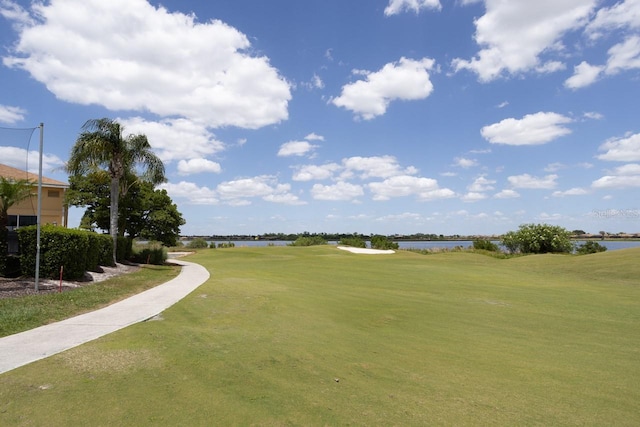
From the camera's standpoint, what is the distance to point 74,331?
814 cm

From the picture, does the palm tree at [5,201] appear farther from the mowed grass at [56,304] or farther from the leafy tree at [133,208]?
the leafy tree at [133,208]

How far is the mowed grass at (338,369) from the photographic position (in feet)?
15.6

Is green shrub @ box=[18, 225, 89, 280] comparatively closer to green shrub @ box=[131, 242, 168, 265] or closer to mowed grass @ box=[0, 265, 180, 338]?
mowed grass @ box=[0, 265, 180, 338]

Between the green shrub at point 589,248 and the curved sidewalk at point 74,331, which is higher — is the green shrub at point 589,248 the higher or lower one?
the higher one

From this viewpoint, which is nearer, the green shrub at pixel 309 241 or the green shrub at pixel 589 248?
the green shrub at pixel 589 248

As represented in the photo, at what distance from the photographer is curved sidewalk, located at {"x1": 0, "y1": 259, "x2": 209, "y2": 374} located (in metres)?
6.37

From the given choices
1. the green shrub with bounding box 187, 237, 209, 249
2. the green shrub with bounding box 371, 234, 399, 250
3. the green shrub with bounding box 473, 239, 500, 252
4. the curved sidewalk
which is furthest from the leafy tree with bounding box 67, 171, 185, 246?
the green shrub with bounding box 473, 239, 500, 252

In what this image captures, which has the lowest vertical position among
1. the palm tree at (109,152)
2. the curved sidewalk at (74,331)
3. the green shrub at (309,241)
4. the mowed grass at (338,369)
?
the mowed grass at (338,369)

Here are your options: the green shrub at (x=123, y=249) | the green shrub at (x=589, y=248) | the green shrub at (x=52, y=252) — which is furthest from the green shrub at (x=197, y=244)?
the green shrub at (x=589, y=248)

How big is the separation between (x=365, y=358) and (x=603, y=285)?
2007 centimetres

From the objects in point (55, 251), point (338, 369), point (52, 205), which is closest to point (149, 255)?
point (52, 205)

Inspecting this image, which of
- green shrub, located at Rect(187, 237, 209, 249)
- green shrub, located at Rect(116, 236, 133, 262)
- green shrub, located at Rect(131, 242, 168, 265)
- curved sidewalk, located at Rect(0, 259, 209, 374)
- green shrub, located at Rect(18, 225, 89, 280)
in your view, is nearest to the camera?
curved sidewalk, located at Rect(0, 259, 209, 374)

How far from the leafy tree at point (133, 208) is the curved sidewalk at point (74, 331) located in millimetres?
23834

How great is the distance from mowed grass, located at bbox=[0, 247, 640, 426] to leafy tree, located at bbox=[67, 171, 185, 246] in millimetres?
24664
